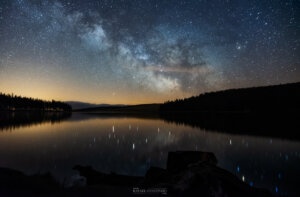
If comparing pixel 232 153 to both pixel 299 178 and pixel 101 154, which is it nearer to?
pixel 299 178

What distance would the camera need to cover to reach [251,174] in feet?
64.4

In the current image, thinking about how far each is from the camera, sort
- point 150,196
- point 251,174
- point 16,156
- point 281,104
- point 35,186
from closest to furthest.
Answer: point 150,196 → point 35,186 → point 251,174 → point 16,156 → point 281,104

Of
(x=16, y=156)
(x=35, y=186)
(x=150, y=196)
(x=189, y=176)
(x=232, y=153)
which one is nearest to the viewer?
(x=150, y=196)

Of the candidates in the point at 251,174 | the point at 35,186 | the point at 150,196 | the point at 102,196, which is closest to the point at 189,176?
the point at 150,196

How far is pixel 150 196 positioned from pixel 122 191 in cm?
162

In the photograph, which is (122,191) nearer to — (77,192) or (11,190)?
(77,192)

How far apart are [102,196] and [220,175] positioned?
560 centimetres

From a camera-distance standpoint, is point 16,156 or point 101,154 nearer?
point 16,156

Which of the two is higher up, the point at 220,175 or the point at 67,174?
the point at 220,175

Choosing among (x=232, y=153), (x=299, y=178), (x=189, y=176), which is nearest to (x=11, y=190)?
(x=189, y=176)

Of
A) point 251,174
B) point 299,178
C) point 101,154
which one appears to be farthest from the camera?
point 101,154

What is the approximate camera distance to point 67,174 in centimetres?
1866

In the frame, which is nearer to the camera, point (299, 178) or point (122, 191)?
point (122, 191)

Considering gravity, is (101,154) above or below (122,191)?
below
